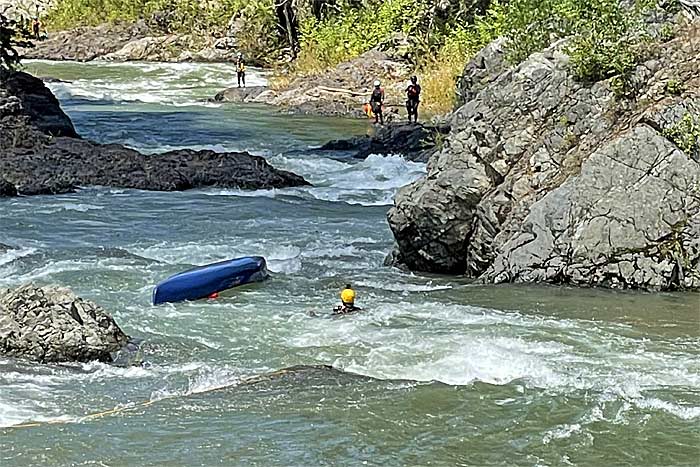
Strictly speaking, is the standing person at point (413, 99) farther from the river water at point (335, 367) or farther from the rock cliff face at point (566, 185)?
the rock cliff face at point (566, 185)

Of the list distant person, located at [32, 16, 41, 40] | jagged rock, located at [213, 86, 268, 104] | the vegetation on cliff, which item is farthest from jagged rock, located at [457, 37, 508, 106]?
distant person, located at [32, 16, 41, 40]

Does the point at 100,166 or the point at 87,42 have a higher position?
the point at 87,42

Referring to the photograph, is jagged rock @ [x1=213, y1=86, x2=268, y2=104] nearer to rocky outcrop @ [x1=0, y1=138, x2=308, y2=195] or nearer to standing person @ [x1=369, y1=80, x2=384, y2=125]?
standing person @ [x1=369, y1=80, x2=384, y2=125]

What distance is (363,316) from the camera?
37.6 ft

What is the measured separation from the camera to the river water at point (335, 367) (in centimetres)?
795

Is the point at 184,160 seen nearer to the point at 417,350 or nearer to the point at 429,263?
the point at 429,263

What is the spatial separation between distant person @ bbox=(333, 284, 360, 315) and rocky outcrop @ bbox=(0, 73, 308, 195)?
923cm

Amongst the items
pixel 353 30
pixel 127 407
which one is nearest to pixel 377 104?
pixel 353 30

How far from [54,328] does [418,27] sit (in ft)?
94.8

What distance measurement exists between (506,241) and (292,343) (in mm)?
3357

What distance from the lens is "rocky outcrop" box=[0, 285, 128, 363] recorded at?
390 inches

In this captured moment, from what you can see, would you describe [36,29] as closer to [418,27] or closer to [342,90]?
[342,90]

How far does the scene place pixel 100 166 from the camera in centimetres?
2120

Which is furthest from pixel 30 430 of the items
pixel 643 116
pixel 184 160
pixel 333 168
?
pixel 333 168
